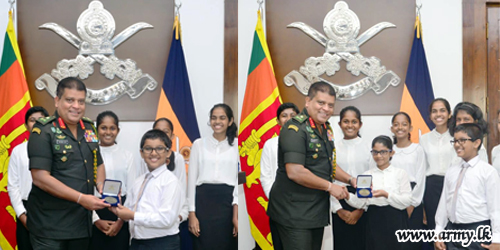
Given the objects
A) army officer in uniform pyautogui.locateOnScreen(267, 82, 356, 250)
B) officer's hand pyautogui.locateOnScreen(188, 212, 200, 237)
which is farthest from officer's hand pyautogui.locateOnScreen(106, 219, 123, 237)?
army officer in uniform pyautogui.locateOnScreen(267, 82, 356, 250)

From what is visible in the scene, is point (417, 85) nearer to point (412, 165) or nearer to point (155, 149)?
point (412, 165)

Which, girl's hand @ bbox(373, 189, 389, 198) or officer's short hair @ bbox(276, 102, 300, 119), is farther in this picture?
officer's short hair @ bbox(276, 102, 300, 119)

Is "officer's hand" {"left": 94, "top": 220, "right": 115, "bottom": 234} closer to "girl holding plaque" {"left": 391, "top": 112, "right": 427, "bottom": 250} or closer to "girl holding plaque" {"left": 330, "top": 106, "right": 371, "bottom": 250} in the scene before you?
"girl holding plaque" {"left": 330, "top": 106, "right": 371, "bottom": 250}

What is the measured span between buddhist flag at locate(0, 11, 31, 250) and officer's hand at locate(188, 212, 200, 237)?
56.0 inches

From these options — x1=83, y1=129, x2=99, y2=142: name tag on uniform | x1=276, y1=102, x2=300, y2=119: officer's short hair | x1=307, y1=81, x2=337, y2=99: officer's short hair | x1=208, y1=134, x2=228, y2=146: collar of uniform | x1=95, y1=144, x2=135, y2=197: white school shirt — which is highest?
x1=307, y1=81, x2=337, y2=99: officer's short hair

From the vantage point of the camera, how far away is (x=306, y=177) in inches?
87.0

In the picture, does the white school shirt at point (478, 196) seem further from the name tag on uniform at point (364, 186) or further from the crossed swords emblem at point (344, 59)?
the crossed swords emblem at point (344, 59)

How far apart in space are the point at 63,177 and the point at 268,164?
1.42 metres

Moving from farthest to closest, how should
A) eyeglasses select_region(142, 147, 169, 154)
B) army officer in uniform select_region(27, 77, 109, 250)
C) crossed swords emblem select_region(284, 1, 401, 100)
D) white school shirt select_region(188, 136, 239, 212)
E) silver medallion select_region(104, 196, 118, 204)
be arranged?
crossed swords emblem select_region(284, 1, 401, 100) → white school shirt select_region(188, 136, 239, 212) → eyeglasses select_region(142, 147, 169, 154) → silver medallion select_region(104, 196, 118, 204) → army officer in uniform select_region(27, 77, 109, 250)

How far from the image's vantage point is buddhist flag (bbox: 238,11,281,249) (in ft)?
10.9

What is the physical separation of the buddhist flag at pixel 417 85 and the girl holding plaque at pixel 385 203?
364 millimetres

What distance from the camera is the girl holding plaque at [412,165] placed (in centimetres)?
299

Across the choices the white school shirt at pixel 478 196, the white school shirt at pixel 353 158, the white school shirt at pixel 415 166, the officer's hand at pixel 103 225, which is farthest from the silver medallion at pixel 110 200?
the white school shirt at pixel 478 196

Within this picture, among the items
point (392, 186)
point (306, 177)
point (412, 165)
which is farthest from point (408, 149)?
point (306, 177)
